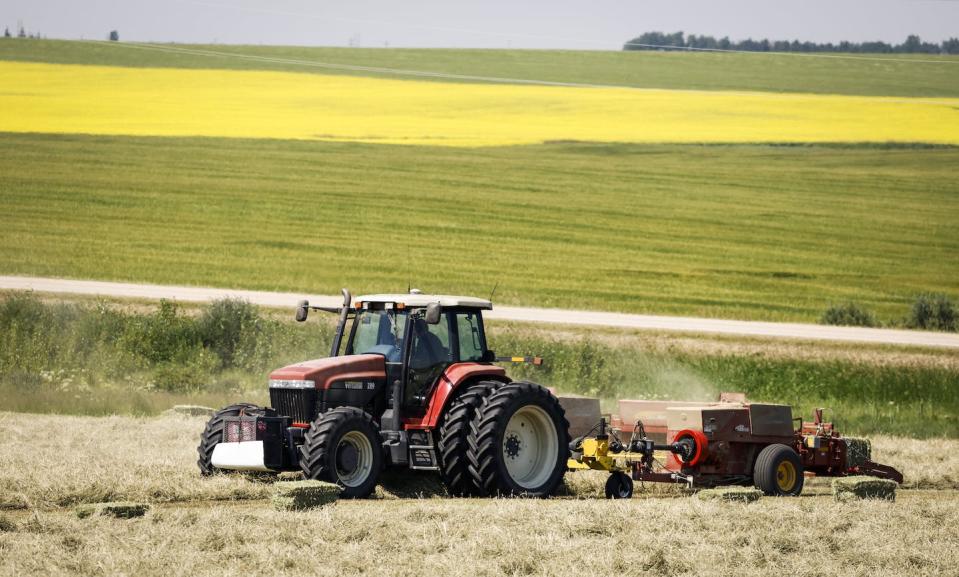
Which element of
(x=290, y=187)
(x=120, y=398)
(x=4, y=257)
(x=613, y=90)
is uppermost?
(x=613, y=90)

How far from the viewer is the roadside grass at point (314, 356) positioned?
2481 cm

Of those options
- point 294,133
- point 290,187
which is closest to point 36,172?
point 290,187

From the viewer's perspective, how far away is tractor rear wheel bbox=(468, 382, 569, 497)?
1355 cm

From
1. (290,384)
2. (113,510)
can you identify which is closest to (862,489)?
(290,384)

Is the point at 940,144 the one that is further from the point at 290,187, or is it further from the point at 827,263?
the point at 290,187

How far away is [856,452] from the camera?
16.2 metres

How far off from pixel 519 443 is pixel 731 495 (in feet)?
8.12

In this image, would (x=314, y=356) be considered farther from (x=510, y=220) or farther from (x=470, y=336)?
(x=510, y=220)

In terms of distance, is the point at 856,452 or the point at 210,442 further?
the point at 856,452

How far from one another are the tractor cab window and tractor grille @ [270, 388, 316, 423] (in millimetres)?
1877

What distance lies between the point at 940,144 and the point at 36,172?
40286mm

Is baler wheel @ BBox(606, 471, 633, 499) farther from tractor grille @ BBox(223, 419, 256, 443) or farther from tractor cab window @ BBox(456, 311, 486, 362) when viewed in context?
tractor grille @ BBox(223, 419, 256, 443)

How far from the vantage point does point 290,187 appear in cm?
5150

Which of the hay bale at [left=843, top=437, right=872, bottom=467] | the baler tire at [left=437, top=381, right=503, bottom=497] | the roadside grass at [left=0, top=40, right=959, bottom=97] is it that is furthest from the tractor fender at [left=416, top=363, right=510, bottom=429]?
the roadside grass at [left=0, top=40, right=959, bottom=97]
